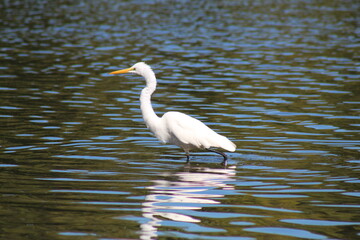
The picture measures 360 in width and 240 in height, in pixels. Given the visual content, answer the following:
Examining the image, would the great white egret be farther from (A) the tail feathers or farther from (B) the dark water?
(B) the dark water

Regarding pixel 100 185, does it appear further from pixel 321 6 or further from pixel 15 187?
pixel 321 6

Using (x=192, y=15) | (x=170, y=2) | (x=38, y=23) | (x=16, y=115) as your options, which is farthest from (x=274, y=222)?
(x=170, y=2)

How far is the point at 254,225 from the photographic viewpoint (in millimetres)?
8883

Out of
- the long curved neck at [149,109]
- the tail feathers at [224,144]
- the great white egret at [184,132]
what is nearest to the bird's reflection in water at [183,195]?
the tail feathers at [224,144]

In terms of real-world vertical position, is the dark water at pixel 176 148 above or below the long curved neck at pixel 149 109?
below

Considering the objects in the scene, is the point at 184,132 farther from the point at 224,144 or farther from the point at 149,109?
the point at 149,109

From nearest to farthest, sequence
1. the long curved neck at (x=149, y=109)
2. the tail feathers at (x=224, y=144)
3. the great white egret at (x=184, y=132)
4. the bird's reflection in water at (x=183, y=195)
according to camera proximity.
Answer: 1. the bird's reflection in water at (x=183, y=195)
2. the tail feathers at (x=224, y=144)
3. the great white egret at (x=184, y=132)
4. the long curved neck at (x=149, y=109)

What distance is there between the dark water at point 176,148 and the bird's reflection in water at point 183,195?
Answer: 29mm

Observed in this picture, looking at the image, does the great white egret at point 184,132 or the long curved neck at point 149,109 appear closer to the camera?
the great white egret at point 184,132

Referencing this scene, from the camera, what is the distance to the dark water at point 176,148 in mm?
9141

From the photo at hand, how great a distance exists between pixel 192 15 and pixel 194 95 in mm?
29030

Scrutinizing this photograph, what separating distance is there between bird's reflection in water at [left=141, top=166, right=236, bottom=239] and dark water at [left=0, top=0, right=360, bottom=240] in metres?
0.03

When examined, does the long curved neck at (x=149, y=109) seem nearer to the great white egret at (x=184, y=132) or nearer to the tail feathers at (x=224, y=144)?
the great white egret at (x=184, y=132)

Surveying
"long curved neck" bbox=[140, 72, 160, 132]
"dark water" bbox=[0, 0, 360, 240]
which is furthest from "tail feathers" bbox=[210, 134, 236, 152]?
"long curved neck" bbox=[140, 72, 160, 132]
